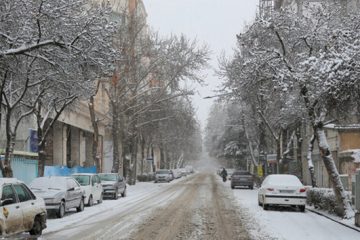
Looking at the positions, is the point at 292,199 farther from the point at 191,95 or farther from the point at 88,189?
the point at 191,95

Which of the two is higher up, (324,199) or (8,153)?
(8,153)

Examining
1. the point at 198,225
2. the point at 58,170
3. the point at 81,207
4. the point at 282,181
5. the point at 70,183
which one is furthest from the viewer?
the point at 58,170

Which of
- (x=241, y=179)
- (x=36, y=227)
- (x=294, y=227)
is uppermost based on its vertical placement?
(x=241, y=179)

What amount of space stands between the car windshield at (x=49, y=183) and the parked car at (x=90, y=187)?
3628mm

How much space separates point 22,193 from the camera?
1371 cm

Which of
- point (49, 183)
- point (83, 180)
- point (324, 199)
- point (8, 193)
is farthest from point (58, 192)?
point (324, 199)

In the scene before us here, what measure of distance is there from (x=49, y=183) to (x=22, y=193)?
8.23 metres

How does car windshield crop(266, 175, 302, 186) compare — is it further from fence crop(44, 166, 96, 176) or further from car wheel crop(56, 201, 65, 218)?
fence crop(44, 166, 96, 176)

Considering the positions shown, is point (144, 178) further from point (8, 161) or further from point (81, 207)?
point (8, 161)

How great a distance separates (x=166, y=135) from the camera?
71312 millimetres

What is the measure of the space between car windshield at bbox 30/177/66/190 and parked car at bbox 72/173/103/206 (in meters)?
3.63

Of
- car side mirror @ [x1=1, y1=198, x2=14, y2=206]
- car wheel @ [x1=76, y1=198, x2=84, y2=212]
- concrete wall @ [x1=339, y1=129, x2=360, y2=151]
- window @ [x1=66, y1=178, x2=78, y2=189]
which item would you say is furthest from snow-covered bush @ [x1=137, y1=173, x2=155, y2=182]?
car side mirror @ [x1=1, y1=198, x2=14, y2=206]

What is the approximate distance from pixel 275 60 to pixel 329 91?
572 centimetres

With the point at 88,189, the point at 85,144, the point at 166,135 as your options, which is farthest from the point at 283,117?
the point at 166,135
